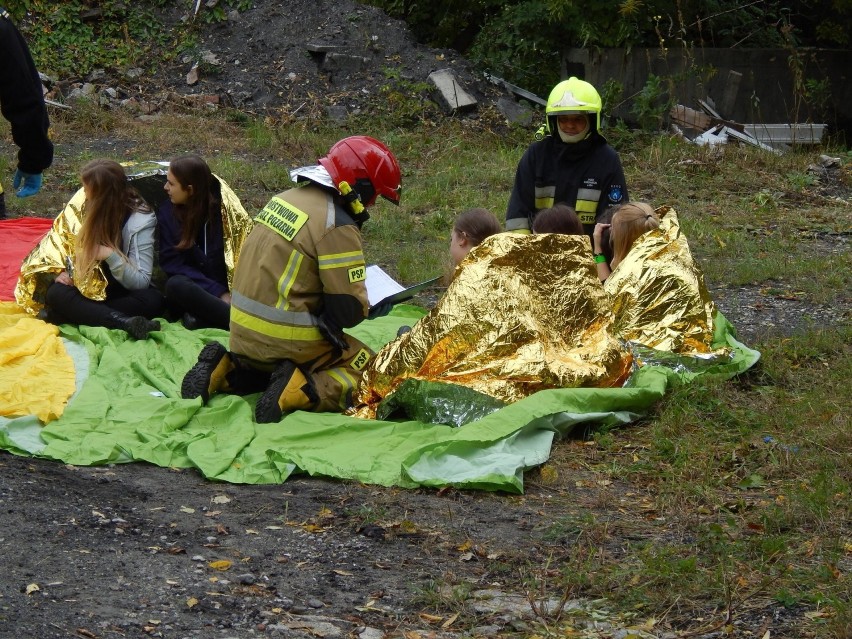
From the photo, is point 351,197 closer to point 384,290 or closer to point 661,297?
point 384,290

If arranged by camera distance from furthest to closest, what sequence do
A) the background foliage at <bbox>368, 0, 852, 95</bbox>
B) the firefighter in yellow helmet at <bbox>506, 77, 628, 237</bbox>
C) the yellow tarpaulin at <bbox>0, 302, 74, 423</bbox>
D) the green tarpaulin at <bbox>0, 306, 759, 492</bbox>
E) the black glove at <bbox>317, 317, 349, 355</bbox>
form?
the background foliage at <bbox>368, 0, 852, 95</bbox> < the firefighter in yellow helmet at <bbox>506, 77, 628, 237</bbox> < the black glove at <bbox>317, 317, 349, 355</bbox> < the yellow tarpaulin at <bbox>0, 302, 74, 423</bbox> < the green tarpaulin at <bbox>0, 306, 759, 492</bbox>

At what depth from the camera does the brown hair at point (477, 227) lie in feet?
17.1

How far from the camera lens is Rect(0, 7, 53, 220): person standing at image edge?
21.5 feet

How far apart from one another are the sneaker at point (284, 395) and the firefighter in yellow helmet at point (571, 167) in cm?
172

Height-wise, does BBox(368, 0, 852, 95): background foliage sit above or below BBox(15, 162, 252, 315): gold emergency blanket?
above

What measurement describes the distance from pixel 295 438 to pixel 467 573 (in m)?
1.48

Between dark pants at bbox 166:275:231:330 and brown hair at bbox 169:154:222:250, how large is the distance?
0.21 m

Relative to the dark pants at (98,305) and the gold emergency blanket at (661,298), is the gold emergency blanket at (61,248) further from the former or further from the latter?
the gold emergency blanket at (661,298)

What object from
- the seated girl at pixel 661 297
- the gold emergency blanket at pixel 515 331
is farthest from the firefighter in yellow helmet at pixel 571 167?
the gold emergency blanket at pixel 515 331

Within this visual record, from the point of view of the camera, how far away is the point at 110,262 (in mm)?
5855

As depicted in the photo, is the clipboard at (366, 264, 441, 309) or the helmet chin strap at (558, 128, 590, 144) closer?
the clipboard at (366, 264, 441, 309)

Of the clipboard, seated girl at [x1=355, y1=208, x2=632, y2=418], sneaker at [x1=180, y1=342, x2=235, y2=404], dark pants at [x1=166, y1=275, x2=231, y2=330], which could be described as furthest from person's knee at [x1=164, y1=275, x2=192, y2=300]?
seated girl at [x1=355, y1=208, x2=632, y2=418]

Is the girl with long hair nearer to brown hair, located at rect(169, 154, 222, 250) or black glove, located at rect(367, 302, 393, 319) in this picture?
black glove, located at rect(367, 302, 393, 319)

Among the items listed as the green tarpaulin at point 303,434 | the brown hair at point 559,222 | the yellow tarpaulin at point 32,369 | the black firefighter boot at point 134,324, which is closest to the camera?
the green tarpaulin at point 303,434
